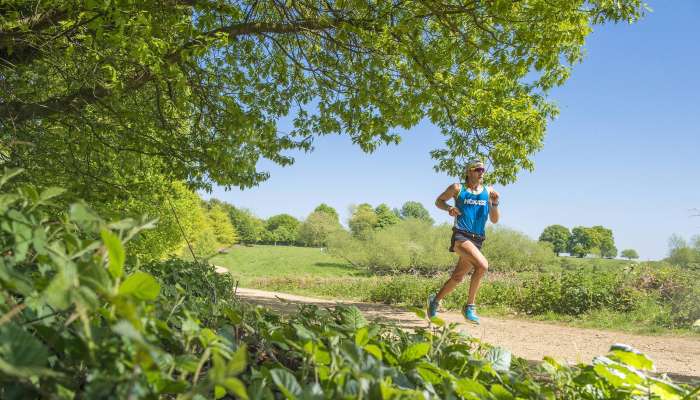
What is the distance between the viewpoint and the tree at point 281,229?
270 feet

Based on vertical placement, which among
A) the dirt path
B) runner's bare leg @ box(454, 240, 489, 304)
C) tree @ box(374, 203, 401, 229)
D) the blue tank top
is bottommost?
the dirt path

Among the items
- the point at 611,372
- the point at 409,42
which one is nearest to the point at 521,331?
the point at 409,42

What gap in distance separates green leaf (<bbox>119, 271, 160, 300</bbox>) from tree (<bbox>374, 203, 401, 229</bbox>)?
223 feet

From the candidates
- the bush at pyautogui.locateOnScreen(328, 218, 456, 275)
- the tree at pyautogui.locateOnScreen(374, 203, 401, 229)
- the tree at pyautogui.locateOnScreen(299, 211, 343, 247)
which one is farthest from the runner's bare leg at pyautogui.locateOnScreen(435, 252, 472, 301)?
the tree at pyautogui.locateOnScreen(374, 203, 401, 229)

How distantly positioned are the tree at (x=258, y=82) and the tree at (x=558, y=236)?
9678 centimetres

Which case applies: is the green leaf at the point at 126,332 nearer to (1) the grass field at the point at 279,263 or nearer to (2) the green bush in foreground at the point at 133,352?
(2) the green bush in foreground at the point at 133,352

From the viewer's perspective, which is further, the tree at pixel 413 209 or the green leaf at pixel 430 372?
the tree at pixel 413 209

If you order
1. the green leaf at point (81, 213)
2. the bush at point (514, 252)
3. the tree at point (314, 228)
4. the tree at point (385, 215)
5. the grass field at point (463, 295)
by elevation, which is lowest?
the grass field at point (463, 295)

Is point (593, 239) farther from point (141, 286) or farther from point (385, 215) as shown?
point (141, 286)

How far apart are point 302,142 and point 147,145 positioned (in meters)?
2.89

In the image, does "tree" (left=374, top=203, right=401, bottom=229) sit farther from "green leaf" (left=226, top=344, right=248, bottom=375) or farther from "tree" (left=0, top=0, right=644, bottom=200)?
"green leaf" (left=226, top=344, right=248, bottom=375)

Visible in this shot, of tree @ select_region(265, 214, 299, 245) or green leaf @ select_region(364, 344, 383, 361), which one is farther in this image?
tree @ select_region(265, 214, 299, 245)

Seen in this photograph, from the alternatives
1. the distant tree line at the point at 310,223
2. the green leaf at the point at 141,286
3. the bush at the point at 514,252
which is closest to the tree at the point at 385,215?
the distant tree line at the point at 310,223

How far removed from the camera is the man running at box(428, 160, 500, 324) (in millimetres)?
5762
